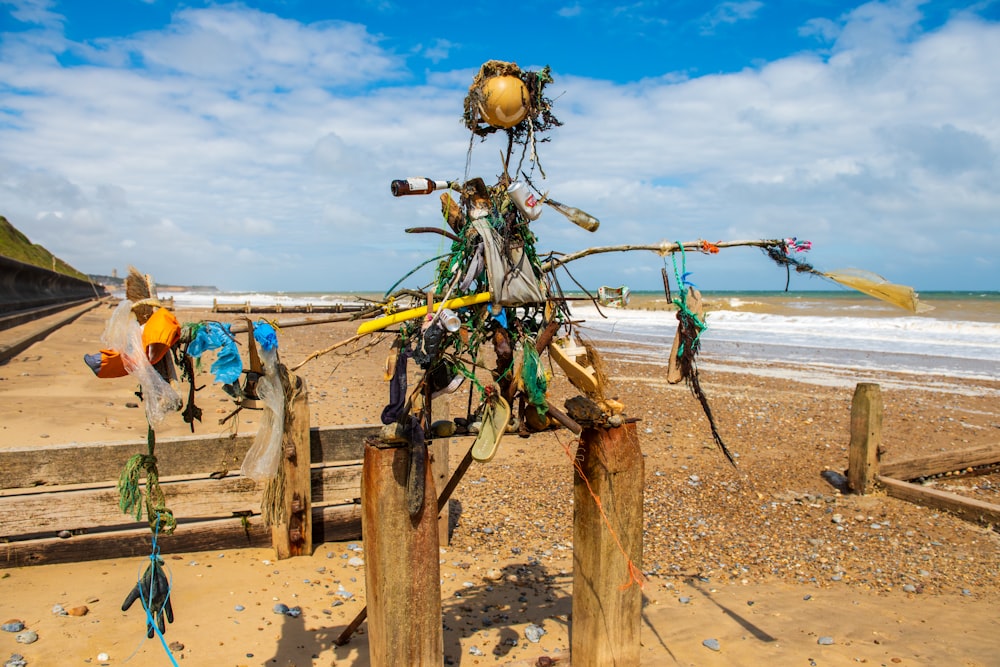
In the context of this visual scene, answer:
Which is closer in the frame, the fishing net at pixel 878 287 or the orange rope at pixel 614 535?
the fishing net at pixel 878 287

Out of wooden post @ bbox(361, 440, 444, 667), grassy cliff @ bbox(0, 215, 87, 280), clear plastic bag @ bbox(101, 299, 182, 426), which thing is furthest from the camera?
grassy cliff @ bbox(0, 215, 87, 280)

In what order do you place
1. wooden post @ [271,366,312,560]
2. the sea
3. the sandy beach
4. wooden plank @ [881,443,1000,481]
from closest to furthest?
the sandy beach → wooden post @ [271,366,312,560] → wooden plank @ [881,443,1000,481] → the sea

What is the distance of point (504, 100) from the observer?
3.12 metres

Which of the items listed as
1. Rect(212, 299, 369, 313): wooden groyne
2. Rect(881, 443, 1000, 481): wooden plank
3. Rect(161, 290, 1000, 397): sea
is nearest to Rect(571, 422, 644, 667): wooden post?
Rect(212, 299, 369, 313): wooden groyne

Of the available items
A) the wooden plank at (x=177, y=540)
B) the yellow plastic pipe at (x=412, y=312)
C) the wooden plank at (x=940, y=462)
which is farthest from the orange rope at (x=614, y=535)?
the wooden plank at (x=940, y=462)

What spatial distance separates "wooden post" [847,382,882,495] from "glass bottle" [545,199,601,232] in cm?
598

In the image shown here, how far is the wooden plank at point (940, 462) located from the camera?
8.06 metres

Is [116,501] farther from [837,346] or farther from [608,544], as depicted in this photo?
[837,346]

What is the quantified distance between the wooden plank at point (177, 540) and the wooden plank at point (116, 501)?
84 millimetres

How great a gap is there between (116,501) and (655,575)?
14.9 feet

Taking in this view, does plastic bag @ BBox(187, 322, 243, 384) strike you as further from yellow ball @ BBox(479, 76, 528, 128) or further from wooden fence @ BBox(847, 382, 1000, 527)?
wooden fence @ BBox(847, 382, 1000, 527)

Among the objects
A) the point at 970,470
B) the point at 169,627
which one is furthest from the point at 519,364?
the point at 970,470

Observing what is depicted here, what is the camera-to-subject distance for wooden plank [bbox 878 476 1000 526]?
676 centimetres

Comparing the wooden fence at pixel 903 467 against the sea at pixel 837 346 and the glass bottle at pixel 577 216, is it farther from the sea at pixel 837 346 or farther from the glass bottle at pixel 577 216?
the glass bottle at pixel 577 216
